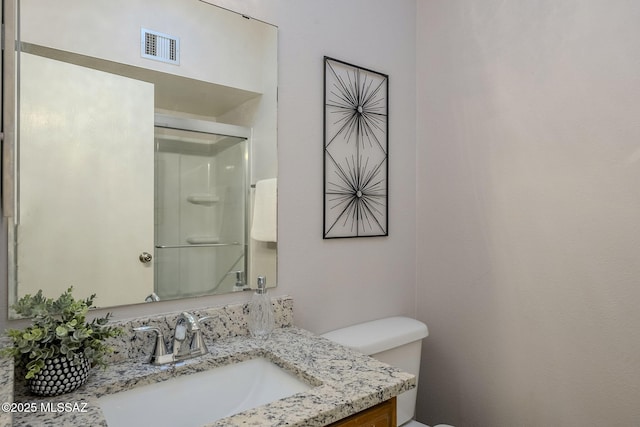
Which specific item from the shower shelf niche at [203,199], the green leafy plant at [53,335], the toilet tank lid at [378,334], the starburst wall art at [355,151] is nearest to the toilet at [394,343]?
the toilet tank lid at [378,334]

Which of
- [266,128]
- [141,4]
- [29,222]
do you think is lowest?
[29,222]

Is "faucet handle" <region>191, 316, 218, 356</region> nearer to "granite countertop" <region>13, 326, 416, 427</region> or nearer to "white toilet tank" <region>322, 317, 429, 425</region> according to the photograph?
"granite countertop" <region>13, 326, 416, 427</region>

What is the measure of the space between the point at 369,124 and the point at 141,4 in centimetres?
88

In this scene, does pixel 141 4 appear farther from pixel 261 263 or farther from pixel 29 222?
pixel 261 263

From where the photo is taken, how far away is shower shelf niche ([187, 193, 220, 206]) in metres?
1.15

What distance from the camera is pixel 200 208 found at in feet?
3.84

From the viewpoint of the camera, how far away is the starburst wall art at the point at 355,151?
1460mm

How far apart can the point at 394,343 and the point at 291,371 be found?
1.81 feet

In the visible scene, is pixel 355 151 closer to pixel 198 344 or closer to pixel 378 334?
pixel 378 334

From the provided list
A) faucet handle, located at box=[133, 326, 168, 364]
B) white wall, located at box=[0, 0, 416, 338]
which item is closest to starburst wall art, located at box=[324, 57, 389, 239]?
white wall, located at box=[0, 0, 416, 338]

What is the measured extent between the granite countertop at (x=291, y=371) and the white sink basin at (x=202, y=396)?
0.06 feet

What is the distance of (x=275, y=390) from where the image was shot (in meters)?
1.01

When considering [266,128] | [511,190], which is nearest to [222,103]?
[266,128]

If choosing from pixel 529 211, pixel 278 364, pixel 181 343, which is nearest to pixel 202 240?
pixel 181 343
